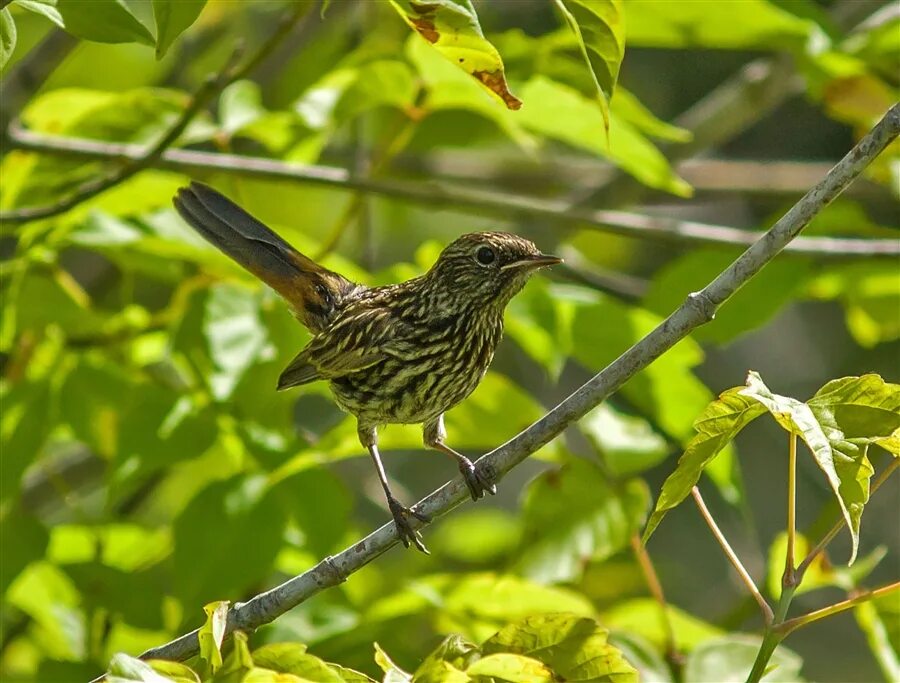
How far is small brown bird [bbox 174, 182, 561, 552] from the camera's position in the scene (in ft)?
14.0

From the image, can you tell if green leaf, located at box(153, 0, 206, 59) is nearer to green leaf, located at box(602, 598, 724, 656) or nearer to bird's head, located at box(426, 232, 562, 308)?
bird's head, located at box(426, 232, 562, 308)

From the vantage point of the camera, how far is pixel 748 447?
33.2 ft

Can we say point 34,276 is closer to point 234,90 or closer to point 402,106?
point 234,90

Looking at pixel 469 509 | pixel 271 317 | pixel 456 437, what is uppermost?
pixel 469 509

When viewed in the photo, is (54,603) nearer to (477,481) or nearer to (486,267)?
(477,481)

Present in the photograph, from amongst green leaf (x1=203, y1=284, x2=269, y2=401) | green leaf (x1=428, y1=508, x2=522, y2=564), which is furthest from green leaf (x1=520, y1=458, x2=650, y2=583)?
green leaf (x1=428, y1=508, x2=522, y2=564)

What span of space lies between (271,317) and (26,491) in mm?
2090

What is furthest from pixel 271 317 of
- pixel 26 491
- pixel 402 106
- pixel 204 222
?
pixel 26 491

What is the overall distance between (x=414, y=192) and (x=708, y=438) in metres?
2.37

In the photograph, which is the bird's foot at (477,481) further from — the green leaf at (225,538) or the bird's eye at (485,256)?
the bird's eye at (485,256)

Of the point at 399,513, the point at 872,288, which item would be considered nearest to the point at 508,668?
the point at 399,513

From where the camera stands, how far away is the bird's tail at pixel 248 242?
444 cm

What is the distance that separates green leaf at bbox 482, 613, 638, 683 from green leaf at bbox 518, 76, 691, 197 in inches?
77.2

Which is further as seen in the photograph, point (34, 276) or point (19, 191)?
point (19, 191)
